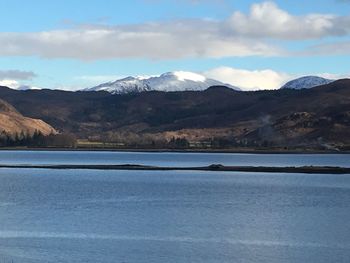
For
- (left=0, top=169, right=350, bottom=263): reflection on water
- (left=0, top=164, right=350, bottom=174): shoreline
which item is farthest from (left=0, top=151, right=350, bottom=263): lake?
(left=0, top=164, right=350, bottom=174): shoreline

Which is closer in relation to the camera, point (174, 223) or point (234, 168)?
point (174, 223)

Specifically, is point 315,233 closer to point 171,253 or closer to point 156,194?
point 171,253

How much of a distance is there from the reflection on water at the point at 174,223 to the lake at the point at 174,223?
54 mm

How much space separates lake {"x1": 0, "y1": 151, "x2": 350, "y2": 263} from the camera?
39656 mm

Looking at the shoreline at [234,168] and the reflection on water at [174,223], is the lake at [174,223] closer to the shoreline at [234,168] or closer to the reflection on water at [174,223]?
the reflection on water at [174,223]

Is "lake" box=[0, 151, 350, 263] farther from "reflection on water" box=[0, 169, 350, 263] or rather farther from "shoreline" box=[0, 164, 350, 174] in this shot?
"shoreline" box=[0, 164, 350, 174]

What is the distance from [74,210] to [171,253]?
75.7 ft

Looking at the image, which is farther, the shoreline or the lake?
the shoreline

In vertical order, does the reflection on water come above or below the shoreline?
below

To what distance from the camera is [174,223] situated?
52375mm

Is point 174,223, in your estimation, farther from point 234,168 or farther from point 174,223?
point 234,168

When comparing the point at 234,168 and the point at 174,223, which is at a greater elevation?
the point at 234,168

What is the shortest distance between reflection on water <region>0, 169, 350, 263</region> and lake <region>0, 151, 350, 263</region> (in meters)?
0.05

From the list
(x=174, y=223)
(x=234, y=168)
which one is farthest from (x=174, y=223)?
(x=234, y=168)
